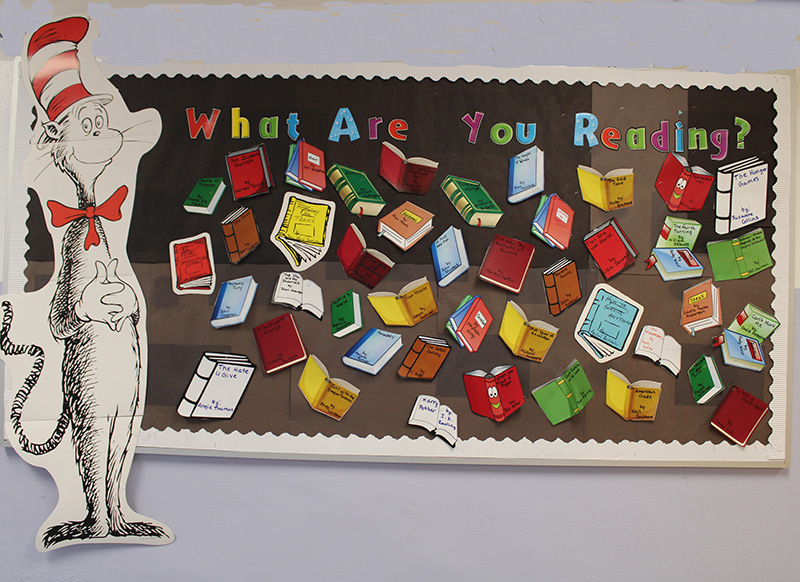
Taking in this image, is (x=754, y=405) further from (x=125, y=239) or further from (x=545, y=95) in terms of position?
(x=125, y=239)

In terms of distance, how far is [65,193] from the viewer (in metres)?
1.39

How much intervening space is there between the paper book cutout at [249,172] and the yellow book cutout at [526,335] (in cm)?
68

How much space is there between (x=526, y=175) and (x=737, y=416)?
2.62 feet

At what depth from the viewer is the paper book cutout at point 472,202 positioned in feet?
4.47

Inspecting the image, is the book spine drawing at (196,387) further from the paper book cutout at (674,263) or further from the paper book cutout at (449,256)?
the paper book cutout at (674,263)

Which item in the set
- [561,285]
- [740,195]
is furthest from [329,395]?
[740,195]

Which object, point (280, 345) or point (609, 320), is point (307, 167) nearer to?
point (280, 345)

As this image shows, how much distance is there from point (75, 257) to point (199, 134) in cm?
44

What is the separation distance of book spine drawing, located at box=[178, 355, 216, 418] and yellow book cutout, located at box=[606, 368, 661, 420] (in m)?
0.99

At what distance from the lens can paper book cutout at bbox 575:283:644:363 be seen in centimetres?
137

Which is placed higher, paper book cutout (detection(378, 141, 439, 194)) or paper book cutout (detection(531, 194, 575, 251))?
paper book cutout (detection(378, 141, 439, 194))

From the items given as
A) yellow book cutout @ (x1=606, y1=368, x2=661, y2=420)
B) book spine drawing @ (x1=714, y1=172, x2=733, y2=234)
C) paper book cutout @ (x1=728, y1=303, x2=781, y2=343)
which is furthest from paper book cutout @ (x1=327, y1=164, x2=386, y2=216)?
paper book cutout @ (x1=728, y1=303, x2=781, y2=343)

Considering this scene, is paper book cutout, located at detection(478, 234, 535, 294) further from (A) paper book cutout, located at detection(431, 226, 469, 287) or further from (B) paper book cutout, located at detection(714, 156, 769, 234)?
(B) paper book cutout, located at detection(714, 156, 769, 234)

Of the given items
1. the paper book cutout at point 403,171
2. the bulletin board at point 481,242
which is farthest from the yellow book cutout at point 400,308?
the paper book cutout at point 403,171
